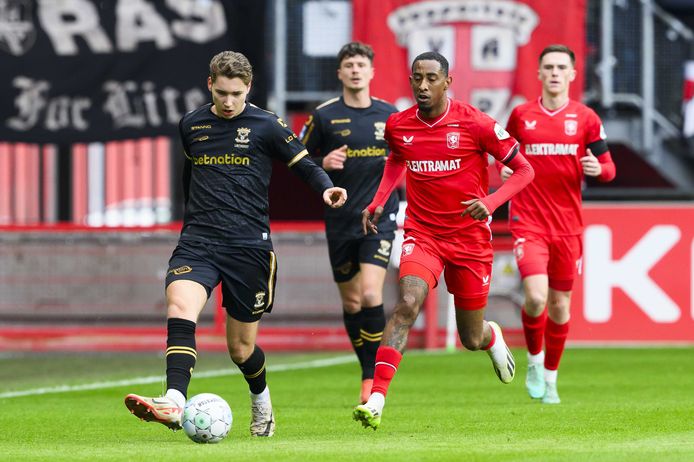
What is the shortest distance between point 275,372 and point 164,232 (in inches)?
144

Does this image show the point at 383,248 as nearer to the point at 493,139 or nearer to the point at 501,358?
the point at 501,358

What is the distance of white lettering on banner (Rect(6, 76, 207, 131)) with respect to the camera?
17719 millimetres

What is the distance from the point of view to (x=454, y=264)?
9227 mm

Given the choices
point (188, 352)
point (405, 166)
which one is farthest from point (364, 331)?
point (188, 352)

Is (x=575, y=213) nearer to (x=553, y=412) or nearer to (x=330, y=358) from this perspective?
(x=553, y=412)

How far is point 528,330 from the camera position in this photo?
11.0 m

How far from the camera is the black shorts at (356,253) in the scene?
11008mm

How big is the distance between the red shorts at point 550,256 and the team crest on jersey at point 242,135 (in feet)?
9.70

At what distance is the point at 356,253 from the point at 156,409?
3.77m

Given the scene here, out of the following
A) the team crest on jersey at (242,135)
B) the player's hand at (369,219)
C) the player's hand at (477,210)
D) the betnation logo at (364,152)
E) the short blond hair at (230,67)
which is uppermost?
the short blond hair at (230,67)

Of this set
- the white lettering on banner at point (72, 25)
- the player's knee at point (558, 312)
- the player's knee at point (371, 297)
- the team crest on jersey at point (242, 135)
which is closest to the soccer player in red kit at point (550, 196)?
the player's knee at point (558, 312)

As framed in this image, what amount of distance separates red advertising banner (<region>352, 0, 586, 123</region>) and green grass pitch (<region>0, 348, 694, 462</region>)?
11.0 ft

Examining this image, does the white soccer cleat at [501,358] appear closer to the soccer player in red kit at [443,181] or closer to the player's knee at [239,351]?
the soccer player in red kit at [443,181]

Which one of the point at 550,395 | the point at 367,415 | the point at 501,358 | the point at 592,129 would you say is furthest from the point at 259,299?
the point at 592,129
